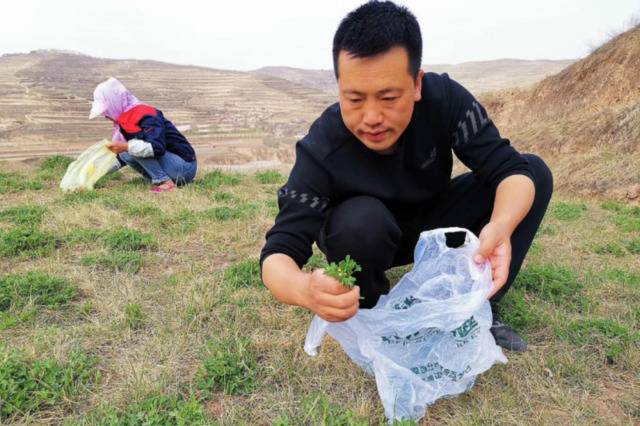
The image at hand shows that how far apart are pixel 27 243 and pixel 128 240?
2.12 ft

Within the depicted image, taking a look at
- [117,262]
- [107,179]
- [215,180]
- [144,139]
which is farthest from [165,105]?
[117,262]

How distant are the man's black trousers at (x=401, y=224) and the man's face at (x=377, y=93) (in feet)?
0.95

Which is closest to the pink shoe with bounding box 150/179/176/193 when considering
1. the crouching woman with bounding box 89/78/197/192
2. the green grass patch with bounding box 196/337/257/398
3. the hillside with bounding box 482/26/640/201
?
the crouching woman with bounding box 89/78/197/192

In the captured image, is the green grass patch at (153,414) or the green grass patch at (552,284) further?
the green grass patch at (552,284)

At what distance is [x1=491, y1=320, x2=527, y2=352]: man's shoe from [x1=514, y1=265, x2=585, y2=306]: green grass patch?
1.68 feet

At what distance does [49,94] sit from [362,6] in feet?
63.6

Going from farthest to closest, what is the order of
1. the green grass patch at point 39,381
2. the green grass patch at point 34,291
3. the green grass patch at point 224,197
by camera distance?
the green grass patch at point 224,197, the green grass patch at point 34,291, the green grass patch at point 39,381

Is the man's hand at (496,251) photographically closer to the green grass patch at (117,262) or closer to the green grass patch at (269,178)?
the green grass patch at (117,262)

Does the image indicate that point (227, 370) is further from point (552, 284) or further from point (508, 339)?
point (552, 284)

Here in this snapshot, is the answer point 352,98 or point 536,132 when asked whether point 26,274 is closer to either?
point 352,98

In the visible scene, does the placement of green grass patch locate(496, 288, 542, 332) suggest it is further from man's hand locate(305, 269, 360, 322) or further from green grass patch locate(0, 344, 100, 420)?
green grass patch locate(0, 344, 100, 420)

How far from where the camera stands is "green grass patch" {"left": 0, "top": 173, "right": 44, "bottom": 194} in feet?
17.2

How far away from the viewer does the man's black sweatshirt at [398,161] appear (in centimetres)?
181

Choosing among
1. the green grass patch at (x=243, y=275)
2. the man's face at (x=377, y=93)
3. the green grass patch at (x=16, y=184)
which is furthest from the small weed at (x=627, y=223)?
the green grass patch at (x=16, y=184)
